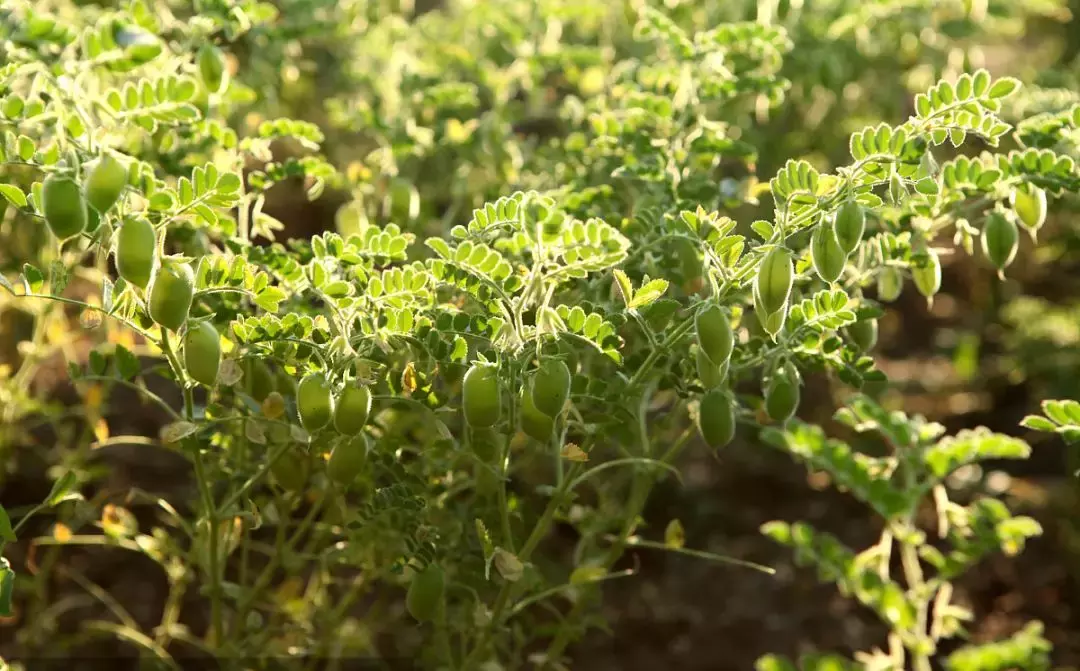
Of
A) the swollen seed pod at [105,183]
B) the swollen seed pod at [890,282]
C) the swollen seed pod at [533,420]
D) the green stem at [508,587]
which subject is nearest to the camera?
the swollen seed pod at [105,183]

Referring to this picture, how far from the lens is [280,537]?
1.28 m

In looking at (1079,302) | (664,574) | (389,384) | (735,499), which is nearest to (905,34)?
(1079,302)

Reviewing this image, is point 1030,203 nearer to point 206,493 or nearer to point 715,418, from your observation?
point 715,418

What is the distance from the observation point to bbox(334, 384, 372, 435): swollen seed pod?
0.99 metres

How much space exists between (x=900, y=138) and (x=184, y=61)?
0.86 m

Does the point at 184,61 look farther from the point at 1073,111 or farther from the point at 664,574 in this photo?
the point at 664,574

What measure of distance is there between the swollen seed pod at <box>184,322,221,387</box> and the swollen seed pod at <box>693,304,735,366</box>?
1.42ft

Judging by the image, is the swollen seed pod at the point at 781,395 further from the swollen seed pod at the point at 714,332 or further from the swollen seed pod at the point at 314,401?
the swollen seed pod at the point at 314,401

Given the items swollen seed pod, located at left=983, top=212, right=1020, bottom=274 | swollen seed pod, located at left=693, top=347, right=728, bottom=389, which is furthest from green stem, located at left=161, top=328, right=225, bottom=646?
swollen seed pod, located at left=983, top=212, right=1020, bottom=274

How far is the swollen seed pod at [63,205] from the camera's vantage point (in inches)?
35.4

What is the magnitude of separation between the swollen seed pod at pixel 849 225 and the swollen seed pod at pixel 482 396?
0.32m

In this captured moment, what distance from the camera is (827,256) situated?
975mm

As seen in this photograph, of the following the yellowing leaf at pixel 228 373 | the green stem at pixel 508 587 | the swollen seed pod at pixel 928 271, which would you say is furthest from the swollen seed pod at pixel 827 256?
the yellowing leaf at pixel 228 373

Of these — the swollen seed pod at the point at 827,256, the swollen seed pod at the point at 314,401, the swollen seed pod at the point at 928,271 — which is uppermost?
the swollen seed pod at the point at 827,256
